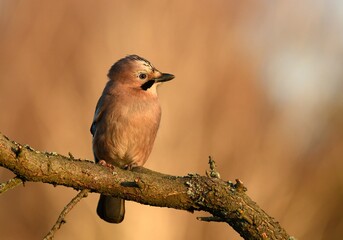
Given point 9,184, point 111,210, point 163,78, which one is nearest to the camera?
point 9,184

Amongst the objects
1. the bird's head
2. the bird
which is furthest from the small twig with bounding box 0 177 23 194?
the bird's head

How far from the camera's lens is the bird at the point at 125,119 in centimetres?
422

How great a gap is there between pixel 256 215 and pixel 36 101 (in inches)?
261

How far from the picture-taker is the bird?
166 inches

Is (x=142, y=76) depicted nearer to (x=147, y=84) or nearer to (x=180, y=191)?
(x=147, y=84)

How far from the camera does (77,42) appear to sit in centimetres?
904

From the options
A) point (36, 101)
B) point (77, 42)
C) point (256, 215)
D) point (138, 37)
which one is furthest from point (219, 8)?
point (256, 215)

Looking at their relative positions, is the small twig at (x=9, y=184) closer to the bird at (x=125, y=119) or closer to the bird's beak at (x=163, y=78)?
the bird at (x=125, y=119)

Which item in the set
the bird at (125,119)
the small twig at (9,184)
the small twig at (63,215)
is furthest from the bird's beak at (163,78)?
the small twig at (9,184)

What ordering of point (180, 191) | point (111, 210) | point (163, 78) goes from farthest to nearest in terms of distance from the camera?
point (163, 78) < point (111, 210) < point (180, 191)

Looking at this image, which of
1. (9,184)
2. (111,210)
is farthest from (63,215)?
(111,210)

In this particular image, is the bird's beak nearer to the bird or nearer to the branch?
the bird

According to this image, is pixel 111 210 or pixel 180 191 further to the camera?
pixel 111 210

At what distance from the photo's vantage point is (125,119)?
13.8ft
